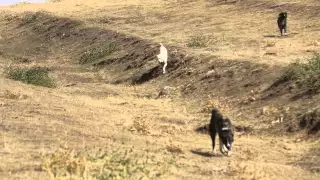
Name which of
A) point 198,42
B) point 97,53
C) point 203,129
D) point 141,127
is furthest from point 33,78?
point 141,127

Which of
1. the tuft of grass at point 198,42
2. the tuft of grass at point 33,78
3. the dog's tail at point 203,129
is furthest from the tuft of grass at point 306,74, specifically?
the tuft of grass at point 33,78

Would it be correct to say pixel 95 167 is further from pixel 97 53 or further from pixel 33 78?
pixel 97 53

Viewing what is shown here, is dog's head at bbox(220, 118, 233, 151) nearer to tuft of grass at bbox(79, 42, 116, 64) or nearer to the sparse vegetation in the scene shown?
the sparse vegetation

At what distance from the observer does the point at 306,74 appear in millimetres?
17062

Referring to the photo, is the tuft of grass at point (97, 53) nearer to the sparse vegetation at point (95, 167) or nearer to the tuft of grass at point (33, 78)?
the tuft of grass at point (33, 78)

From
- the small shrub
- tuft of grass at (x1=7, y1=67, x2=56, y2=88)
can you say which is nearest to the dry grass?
tuft of grass at (x1=7, y1=67, x2=56, y2=88)

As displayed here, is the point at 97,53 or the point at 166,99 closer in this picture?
the point at 166,99

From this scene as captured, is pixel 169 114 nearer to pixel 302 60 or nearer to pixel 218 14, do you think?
pixel 302 60

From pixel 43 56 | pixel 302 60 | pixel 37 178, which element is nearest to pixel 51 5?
pixel 43 56

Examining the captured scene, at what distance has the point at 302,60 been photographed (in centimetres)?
1936

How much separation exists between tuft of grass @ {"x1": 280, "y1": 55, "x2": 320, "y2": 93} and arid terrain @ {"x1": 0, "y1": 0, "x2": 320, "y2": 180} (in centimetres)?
9

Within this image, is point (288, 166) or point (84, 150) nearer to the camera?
point (84, 150)

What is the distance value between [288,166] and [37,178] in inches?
213

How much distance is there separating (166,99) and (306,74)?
522 cm
